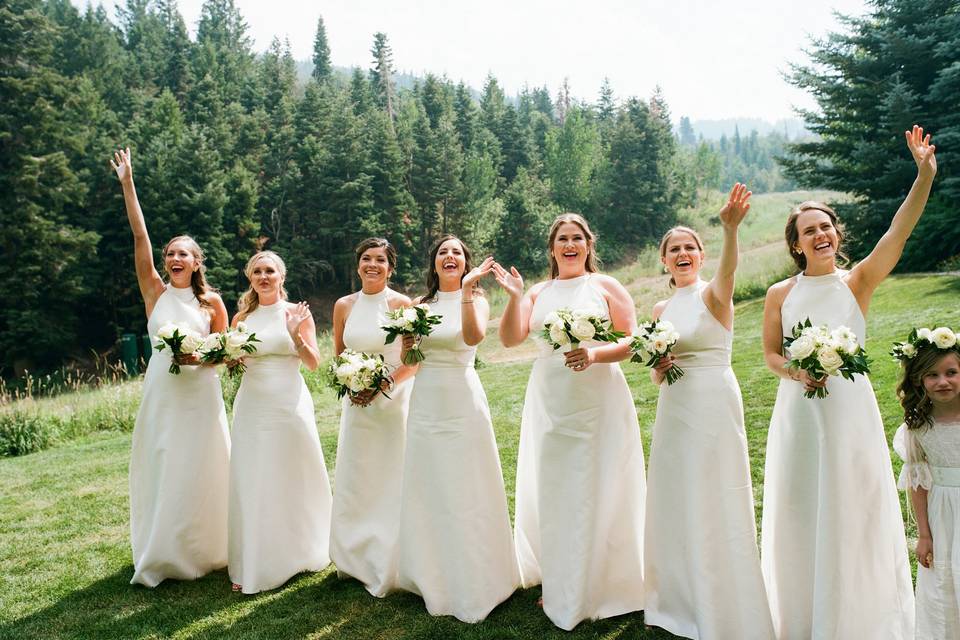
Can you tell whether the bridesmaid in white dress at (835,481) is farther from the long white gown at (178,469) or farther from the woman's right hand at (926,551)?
the long white gown at (178,469)

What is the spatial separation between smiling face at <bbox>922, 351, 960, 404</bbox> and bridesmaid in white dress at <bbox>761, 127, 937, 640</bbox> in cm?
41

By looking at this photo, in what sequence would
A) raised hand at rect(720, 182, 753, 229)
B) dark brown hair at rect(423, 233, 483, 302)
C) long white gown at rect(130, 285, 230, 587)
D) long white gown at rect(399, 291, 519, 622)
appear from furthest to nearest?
1. long white gown at rect(130, 285, 230, 587)
2. dark brown hair at rect(423, 233, 483, 302)
3. long white gown at rect(399, 291, 519, 622)
4. raised hand at rect(720, 182, 753, 229)

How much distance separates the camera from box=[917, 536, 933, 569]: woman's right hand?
412 cm

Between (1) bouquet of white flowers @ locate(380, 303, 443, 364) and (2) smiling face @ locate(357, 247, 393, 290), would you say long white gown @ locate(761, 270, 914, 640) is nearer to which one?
(1) bouquet of white flowers @ locate(380, 303, 443, 364)

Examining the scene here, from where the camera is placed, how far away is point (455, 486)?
576cm

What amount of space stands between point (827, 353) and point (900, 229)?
3.35ft

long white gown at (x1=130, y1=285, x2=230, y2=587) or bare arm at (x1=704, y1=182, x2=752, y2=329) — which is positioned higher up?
bare arm at (x1=704, y1=182, x2=752, y2=329)

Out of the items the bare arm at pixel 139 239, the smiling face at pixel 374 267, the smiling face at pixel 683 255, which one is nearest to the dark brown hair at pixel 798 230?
the smiling face at pixel 683 255

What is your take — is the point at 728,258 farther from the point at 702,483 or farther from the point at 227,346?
the point at 227,346

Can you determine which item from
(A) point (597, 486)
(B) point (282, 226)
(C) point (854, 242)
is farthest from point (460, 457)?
(B) point (282, 226)

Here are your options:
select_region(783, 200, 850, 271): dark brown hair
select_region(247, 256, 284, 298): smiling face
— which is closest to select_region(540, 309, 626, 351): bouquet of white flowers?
select_region(783, 200, 850, 271): dark brown hair

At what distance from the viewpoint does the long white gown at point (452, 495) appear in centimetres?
570

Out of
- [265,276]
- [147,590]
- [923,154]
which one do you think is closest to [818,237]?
[923,154]

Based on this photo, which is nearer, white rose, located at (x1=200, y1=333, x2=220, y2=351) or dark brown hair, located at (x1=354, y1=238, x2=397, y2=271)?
white rose, located at (x1=200, y1=333, x2=220, y2=351)
